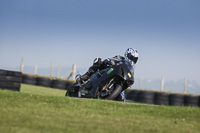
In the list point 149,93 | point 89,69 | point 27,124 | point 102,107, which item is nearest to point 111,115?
point 102,107

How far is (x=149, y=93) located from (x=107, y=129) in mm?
15922

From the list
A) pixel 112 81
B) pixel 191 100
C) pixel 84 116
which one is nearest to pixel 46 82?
pixel 191 100

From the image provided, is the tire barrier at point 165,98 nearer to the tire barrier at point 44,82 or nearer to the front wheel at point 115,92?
the tire barrier at point 44,82

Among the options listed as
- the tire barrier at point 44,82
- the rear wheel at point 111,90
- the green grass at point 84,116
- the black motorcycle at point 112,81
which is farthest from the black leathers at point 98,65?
the tire barrier at point 44,82

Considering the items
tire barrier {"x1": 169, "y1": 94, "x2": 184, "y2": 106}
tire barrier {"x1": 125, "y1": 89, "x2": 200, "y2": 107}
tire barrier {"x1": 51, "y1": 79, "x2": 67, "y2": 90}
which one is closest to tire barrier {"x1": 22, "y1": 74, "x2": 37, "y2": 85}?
tire barrier {"x1": 51, "y1": 79, "x2": 67, "y2": 90}

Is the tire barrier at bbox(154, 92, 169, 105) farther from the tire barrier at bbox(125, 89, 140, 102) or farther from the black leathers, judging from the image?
the black leathers

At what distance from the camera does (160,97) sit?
66.9 feet

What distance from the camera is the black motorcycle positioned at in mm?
9430

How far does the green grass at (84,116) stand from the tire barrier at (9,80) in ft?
18.8

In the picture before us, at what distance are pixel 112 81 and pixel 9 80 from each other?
21.1 ft

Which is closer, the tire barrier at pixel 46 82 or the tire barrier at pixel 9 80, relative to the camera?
the tire barrier at pixel 9 80

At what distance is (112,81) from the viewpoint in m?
9.56

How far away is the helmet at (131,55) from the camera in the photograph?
10406 millimetres

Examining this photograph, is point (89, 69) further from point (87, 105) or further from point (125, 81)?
point (87, 105)
